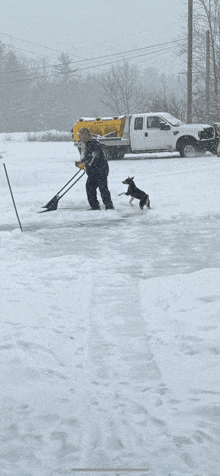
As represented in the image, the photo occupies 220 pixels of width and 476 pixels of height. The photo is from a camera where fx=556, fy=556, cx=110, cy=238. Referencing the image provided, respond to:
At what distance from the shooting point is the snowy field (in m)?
2.85

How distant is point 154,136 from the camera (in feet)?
73.8

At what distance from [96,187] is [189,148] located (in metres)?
11.8

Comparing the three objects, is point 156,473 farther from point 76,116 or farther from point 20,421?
point 76,116

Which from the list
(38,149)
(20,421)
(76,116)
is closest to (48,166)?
(38,149)

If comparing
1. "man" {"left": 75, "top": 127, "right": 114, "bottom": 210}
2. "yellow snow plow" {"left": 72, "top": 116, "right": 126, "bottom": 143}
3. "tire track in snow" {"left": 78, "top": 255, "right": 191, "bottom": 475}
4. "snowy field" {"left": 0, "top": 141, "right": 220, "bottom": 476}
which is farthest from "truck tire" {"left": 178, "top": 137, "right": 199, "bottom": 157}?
Result: "tire track in snow" {"left": 78, "top": 255, "right": 191, "bottom": 475}

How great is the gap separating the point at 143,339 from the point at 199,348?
0.45m

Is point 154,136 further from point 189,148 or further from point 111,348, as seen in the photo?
point 111,348

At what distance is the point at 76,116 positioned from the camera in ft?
301

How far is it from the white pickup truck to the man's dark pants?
449 inches

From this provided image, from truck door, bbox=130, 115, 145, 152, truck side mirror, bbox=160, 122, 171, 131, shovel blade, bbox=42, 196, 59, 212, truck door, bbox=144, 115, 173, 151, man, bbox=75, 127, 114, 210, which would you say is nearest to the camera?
man, bbox=75, 127, 114, 210

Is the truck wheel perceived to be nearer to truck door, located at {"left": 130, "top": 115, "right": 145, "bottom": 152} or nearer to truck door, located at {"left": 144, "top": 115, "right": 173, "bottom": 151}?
truck door, located at {"left": 144, "top": 115, "right": 173, "bottom": 151}

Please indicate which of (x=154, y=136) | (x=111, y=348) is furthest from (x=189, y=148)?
(x=111, y=348)

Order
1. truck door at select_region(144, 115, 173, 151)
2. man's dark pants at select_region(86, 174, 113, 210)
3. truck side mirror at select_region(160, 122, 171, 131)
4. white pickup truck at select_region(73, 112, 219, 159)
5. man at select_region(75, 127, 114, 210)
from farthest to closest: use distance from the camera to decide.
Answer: truck door at select_region(144, 115, 173, 151), truck side mirror at select_region(160, 122, 171, 131), white pickup truck at select_region(73, 112, 219, 159), man's dark pants at select_region(86, 174, 113, 210), man at select_region(75, 127, 114, 210)

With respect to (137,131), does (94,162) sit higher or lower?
higher
